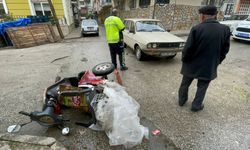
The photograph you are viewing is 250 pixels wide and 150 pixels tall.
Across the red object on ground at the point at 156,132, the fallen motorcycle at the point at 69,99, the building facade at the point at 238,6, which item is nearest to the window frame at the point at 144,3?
the building facade at the point at 238,6

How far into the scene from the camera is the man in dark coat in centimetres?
237

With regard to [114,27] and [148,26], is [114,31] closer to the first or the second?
[114,27]

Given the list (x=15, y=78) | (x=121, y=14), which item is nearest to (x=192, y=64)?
(x=15, y=78)

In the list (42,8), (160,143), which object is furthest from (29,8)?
(160,143)

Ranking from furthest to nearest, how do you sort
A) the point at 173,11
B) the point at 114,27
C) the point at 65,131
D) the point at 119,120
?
the point at 173,11, the point at 114,27, the point at 65,131, the point at 119,120

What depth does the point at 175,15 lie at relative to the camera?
1390 cm

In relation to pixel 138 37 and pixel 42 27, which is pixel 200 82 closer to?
pixel 138 37

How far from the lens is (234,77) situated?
14.9 ft

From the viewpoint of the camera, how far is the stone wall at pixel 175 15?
1345cm

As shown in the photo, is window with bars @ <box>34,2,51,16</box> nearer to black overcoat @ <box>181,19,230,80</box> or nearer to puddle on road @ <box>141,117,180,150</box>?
black overcoat @ <box>181,19,230,80</box>

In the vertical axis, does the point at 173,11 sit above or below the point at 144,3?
below

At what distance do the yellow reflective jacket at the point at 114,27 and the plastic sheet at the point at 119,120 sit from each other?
8.58 feet

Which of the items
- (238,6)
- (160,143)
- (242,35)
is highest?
(238,6)

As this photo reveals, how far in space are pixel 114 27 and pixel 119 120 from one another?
3.07 meters
